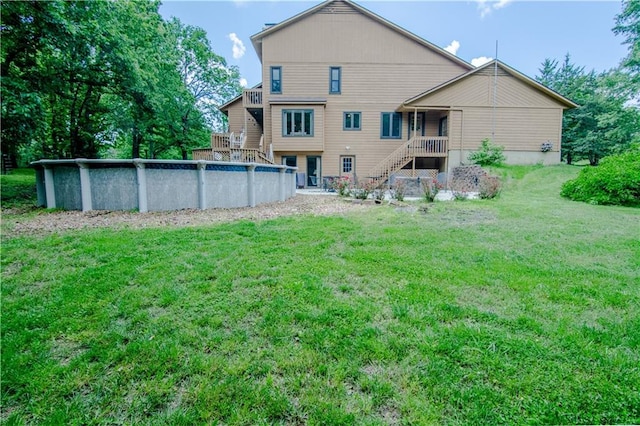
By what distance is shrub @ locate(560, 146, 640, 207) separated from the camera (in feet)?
31.7

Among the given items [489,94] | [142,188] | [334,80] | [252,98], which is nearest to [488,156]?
[489,94]

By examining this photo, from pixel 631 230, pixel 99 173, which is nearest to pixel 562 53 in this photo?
Result: pixel 631 230

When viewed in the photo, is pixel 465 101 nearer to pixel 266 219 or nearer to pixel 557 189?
pixel 557 189

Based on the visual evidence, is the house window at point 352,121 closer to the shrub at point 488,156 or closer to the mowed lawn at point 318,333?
the shrub at point 488,156

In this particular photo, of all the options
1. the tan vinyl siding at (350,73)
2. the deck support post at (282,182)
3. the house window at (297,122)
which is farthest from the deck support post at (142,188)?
the house window at (297,122)

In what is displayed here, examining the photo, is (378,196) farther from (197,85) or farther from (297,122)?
(197,85)

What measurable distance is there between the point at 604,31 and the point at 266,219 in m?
28.3

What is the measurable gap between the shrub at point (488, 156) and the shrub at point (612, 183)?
6.05 metres

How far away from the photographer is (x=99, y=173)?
25.3 feet

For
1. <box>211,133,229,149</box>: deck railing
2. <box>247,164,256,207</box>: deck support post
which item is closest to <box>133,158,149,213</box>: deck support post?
<box>247,164,256,207</box>: deck support post

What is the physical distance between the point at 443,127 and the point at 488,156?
354cm

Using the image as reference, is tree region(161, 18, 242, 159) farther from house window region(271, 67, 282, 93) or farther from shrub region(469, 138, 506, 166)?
shrub region(469, 138, 506, 166)

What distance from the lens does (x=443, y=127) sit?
19406 millimetres

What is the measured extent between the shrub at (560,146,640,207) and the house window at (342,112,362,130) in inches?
461
